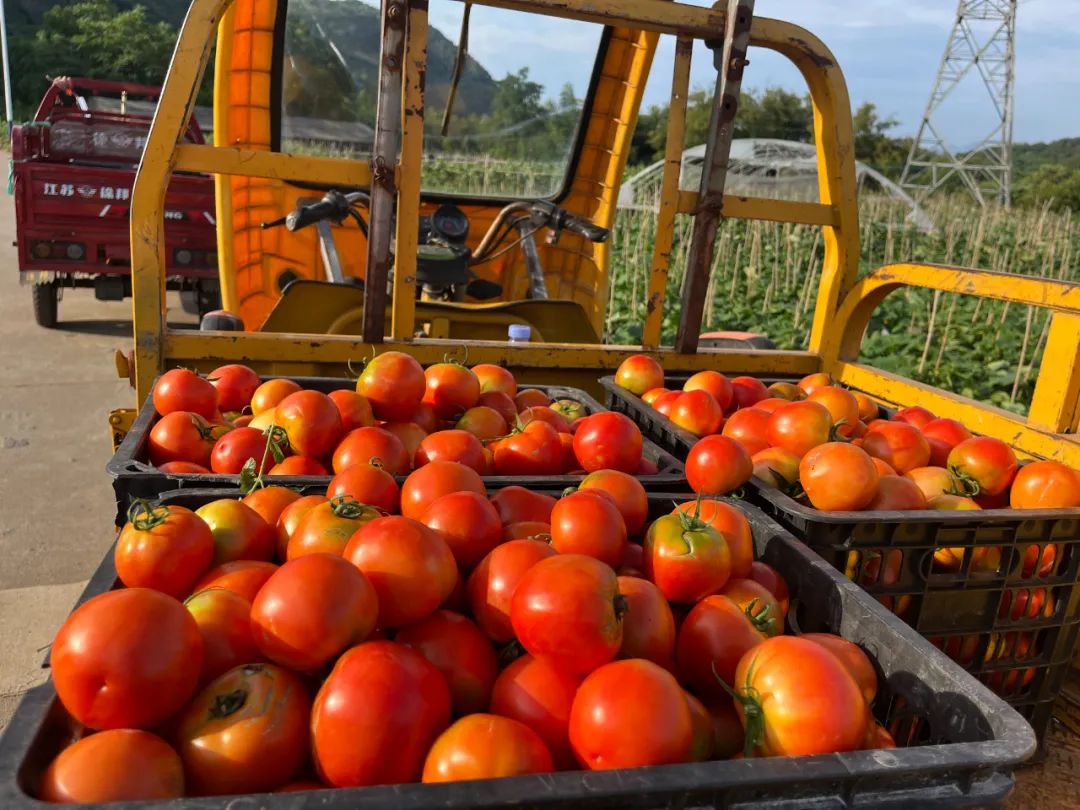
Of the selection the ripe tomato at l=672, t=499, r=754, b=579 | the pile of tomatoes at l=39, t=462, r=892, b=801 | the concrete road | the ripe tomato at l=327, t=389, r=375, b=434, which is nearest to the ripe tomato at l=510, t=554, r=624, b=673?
the pile of tomatoes at l=39, t=462, r=892, b=801

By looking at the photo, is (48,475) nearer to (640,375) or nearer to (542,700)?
(640,375)

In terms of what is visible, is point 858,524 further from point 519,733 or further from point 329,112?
point 329,112

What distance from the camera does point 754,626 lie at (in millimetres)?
1404

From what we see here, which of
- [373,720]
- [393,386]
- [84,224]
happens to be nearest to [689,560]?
[373,720]

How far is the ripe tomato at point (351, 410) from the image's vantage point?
7.11ft

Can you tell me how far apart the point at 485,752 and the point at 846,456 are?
3.95ft

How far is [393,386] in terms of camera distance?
7.45 feet

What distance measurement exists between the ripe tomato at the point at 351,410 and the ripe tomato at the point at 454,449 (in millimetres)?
183

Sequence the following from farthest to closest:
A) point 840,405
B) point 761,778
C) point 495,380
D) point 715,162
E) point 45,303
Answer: point 45,303, point 715,162, point 495,380, point 840,405, point 761,778

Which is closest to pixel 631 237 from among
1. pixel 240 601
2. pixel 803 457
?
pixel 803 457

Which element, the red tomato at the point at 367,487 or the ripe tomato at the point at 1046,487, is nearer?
the red tomato at the point at 367,487

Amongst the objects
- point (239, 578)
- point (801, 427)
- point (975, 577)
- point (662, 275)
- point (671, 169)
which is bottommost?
point (975, 577)

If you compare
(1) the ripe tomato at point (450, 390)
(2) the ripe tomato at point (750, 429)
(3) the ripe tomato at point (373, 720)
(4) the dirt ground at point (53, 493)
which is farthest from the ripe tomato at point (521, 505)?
(4) the dirt ground at point (53, 493)

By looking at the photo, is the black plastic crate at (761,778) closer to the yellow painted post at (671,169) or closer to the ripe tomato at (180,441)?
the ripe tomato at (180,441)
